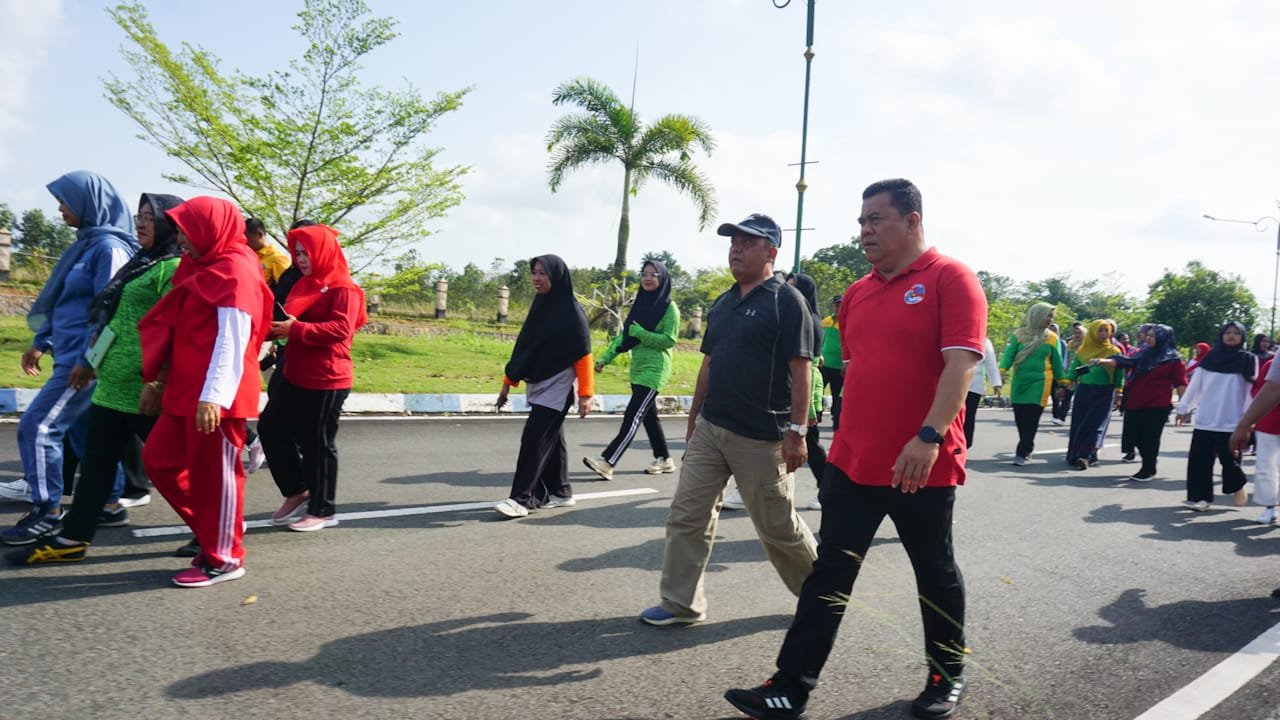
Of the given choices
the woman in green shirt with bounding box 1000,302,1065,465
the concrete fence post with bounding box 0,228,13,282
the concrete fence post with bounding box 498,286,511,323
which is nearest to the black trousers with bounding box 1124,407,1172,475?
the woman in green shirt with bounding box 1000,302,1065,465

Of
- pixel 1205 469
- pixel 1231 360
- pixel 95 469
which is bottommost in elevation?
pixel 1205 469

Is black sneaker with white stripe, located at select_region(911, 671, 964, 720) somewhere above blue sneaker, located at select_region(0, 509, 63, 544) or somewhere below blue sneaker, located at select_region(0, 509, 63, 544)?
below

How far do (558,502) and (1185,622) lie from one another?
3931 mm

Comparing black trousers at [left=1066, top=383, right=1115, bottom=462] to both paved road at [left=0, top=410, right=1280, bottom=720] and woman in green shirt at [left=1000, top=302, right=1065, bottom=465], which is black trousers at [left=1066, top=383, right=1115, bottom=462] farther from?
paved road at [left=0, top=410, right=1280, bottom=720]

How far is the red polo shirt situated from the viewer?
278cm

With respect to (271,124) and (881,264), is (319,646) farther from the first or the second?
(271,124)

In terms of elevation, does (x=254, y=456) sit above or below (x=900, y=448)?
below

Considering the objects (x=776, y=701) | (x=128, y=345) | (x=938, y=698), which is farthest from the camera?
(x=128, y=345)

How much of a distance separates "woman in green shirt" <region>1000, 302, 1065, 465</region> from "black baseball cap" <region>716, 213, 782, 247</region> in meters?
7.34

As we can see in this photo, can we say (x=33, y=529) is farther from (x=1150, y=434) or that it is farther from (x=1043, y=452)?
(x=1043, y=452)

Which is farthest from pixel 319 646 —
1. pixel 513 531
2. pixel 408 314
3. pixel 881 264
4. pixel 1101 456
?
pixel 408 314

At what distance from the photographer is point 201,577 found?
154 inches

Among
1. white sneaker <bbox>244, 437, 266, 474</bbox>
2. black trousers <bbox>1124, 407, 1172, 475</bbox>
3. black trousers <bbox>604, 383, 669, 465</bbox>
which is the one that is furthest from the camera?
black trousers <bbox>1124, 407, 1172, 475</bbox>

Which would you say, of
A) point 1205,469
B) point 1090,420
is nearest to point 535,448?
point 1205,469
